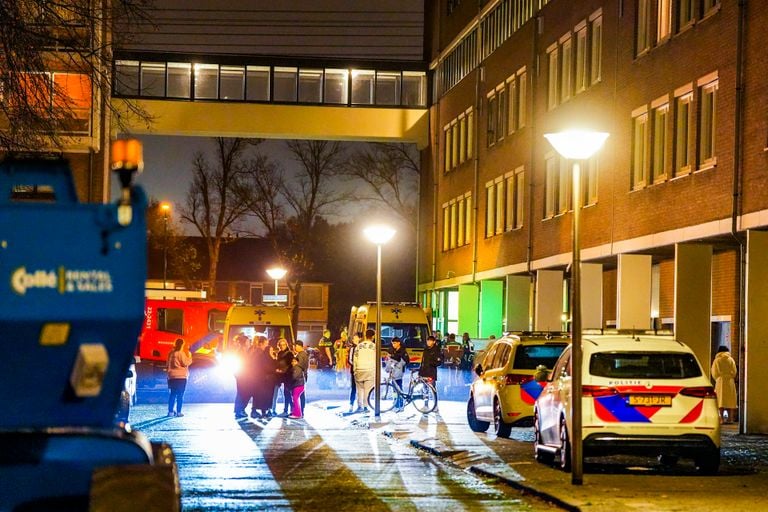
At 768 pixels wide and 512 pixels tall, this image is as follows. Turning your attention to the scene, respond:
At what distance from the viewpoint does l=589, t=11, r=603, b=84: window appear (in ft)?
126

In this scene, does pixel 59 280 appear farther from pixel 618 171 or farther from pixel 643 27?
pixel 618 171

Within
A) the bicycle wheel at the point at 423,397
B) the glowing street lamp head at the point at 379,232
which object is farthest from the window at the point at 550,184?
the glowing street lamp head at the point at 379,232

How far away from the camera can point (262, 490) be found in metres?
16.1

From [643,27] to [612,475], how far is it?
19.2 m

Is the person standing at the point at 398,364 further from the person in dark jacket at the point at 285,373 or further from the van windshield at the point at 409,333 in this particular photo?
the van windshield at the point at 409,333

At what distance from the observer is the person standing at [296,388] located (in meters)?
30.5

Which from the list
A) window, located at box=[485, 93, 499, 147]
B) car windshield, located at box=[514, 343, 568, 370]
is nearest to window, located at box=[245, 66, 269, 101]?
window, located at box=[485, 93, 499, 147]

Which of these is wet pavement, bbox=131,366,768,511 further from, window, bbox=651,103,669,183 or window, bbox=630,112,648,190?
window, bbox=630,112,648,190

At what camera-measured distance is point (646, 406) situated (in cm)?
1794

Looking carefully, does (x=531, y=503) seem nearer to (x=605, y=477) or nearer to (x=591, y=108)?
(x=605, y=477)

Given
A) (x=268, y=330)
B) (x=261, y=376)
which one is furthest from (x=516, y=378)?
(x=268, y=330)

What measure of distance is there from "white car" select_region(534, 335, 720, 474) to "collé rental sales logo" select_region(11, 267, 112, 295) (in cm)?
1143

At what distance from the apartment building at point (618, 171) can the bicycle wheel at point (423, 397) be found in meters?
5.29

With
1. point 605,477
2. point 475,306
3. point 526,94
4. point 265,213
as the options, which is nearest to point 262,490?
point 605,477
